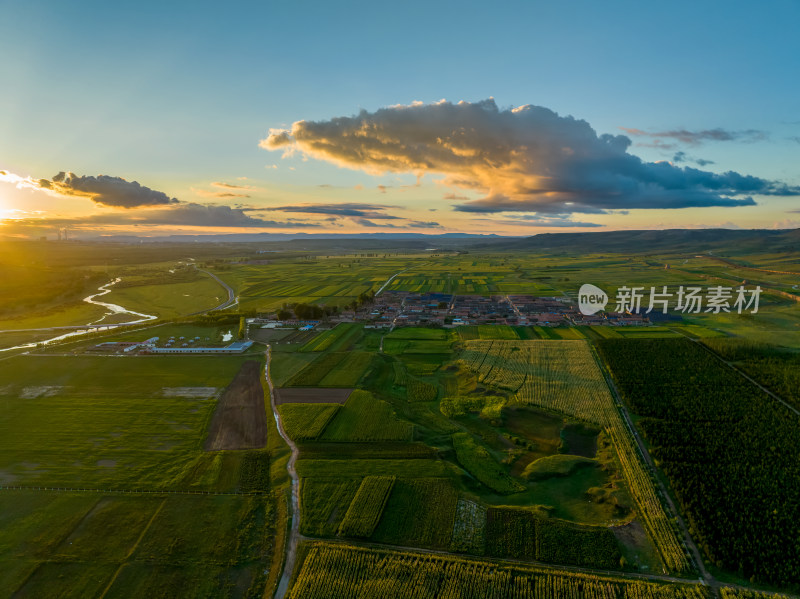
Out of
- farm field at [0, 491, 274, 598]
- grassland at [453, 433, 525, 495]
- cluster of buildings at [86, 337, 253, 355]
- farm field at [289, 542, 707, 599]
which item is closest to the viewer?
farm field at [289, 542, 707, 599]

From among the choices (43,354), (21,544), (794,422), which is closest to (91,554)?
(21,544)

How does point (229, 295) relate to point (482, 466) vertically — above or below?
below

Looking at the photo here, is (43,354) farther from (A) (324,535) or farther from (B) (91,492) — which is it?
(A) (324,535)

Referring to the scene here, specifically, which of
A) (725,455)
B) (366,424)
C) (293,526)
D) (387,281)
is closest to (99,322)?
(366,424)

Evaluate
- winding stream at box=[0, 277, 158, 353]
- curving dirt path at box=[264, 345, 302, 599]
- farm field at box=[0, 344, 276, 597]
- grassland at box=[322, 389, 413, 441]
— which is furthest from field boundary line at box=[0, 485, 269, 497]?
winding stream at box=[0, 277, 158, 353]

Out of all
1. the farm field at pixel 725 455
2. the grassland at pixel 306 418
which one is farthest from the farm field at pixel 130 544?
the farm field at pixel 725 455

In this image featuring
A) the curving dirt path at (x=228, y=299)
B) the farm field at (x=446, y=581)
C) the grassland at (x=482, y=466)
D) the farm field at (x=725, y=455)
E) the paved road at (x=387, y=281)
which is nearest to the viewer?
the farm field at (x=446, y=581)

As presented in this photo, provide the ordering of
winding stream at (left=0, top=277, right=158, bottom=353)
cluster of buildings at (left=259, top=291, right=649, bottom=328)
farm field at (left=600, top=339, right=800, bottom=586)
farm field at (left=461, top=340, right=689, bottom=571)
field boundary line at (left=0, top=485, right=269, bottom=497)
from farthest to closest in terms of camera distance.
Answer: cluster of buildings at (left=259, top=291, right=649, bottom=328)
winding stream at (left=0, top=277, right=158, bottom=353)
field boundary line at (left=0, top=485, right=269, bottom=497)
farm field at (left=461, top=340, right=689, bottom=571)
farm field at (left=600, top=339, right=800, bottom=586)

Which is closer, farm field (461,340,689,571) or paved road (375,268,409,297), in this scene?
farm field (461,340,689,571)

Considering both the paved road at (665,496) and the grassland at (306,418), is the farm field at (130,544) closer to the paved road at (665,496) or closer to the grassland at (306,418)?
the grassland at (306,418)

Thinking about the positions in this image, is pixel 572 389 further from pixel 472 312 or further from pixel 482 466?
pixel 472 312

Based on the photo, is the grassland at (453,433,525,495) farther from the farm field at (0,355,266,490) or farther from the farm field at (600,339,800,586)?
the farm field at (0,355,266,490)

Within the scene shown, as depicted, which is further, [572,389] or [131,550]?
[572,389]
